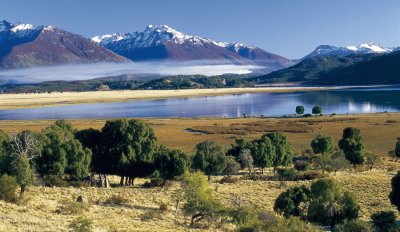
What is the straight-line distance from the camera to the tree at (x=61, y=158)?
4559cm

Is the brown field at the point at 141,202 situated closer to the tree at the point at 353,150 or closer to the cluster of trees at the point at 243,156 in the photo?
the cluster of trees at the point at 243,156

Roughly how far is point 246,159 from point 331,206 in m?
24.1

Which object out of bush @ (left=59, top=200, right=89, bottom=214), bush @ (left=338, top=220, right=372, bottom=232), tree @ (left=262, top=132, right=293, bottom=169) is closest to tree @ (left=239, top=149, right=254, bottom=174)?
tree @ (left=262, top=132, right=293, bottom=169)

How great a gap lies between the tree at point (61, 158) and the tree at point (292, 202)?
65.3 ft

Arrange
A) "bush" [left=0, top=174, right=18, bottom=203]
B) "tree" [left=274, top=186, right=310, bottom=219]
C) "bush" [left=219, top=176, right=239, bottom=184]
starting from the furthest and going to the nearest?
"bush" [left=219, top=176, right=239, bottom=184] → "tree" [left=274, top=186, right=310, bottom=219] → "bush" [left=0, top=174, right=18, bottom=203]

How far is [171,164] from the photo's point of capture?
4859 cm

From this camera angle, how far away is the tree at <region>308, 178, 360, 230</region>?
35188mm

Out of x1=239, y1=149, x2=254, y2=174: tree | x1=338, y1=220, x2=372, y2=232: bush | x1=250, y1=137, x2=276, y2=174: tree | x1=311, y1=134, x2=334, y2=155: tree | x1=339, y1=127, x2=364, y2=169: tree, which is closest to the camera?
x1=338, y1=220, x2=372, y2=232: bush

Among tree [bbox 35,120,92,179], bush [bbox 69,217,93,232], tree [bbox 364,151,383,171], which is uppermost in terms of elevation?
tree [bbox 35,120,92,179]

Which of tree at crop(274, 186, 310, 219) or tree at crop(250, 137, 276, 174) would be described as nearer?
tree at crop(274, 186, 310, 219)

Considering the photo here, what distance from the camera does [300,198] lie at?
3728 centimetres

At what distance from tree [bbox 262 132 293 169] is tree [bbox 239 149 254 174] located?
3583 millimetres

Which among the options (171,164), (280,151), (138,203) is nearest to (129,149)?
(171,164)

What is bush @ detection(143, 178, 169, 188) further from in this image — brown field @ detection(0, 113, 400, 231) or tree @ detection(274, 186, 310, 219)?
tree @ detection(274, 186, 310, 219)
